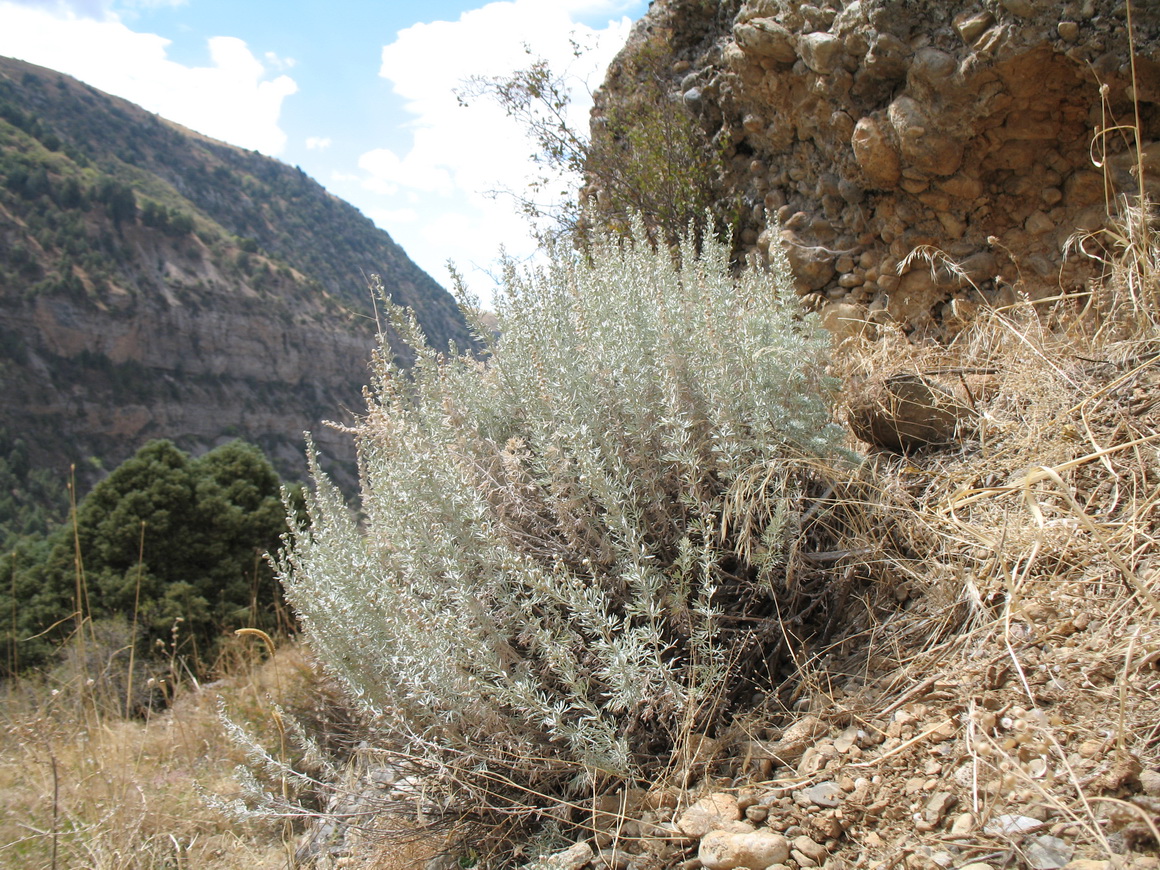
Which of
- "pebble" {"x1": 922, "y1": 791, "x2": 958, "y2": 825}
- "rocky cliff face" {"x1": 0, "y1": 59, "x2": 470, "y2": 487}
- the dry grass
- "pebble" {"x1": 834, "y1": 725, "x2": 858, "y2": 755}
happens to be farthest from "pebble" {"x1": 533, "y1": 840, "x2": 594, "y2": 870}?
"rocky cliff face" {"x1": 0, "y1": 59, "x2": 470, "y2": 487}

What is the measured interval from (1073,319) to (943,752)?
243cm

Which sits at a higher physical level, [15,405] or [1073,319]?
[15,405]

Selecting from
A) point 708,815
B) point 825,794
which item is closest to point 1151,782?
point 825,794

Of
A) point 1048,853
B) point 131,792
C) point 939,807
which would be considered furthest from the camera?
point 131,792

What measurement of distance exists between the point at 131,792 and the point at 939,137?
4.96m

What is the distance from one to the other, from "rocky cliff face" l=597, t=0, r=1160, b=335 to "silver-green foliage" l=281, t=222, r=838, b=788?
1726mm

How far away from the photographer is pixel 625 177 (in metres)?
5.73

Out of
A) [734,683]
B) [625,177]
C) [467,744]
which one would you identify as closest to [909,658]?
[734,683]

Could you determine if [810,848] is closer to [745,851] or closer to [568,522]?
[745,851]

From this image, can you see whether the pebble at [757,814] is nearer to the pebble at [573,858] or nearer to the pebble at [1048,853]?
the pebble at [573,858]

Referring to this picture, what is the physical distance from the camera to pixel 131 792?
2842 mm

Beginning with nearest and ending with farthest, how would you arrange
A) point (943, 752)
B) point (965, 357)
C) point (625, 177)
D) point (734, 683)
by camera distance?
point (943, 752) < point (734, 683) < point (965, 357) < point (625, 177)

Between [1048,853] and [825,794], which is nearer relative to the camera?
[1048,853]

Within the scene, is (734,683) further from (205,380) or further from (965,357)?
(205,380)
